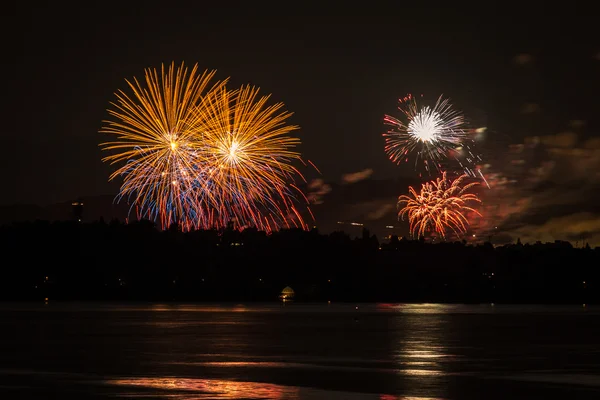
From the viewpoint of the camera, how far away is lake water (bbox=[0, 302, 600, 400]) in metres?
30.2

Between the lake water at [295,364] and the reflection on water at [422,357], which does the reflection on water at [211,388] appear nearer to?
the lake water at [295,364]

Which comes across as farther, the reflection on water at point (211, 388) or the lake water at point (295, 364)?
the lake water at point (295, 364)

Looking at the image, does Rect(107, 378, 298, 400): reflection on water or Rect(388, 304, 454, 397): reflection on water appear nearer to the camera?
Rect(107, 378, 298, 400): reflection on water

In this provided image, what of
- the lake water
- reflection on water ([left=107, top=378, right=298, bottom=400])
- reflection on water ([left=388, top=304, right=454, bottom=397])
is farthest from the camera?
reflection on water ([left=388, top=304, right=454, bottom=397])

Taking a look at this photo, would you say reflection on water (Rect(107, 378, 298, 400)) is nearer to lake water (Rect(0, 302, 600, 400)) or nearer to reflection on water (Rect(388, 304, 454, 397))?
lake water (Rect(0, 302, 600, 400))

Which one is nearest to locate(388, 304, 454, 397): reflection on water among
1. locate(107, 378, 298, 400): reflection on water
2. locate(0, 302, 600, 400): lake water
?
locate(0, 302, 600, 400): lake water

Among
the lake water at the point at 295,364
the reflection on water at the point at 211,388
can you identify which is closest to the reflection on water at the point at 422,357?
the lake water at the point at 295,364

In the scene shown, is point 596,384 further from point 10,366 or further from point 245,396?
point 10,366

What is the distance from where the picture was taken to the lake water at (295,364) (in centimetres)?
3020

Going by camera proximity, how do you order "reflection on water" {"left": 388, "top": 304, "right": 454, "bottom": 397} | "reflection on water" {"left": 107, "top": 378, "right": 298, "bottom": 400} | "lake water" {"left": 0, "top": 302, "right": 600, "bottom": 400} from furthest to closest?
"reflection on water" {"left": 388, "top": 304, "right": 454, "bottom": 397}
"lake water" {"left": 0, "top": 302, "right": 600, "bottom": 400}
"reflection on water" {"left": 107, "top": 378, "right": 298, "bottom": 400}

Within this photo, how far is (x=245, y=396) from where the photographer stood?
2884 cm

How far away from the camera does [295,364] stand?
39.2m

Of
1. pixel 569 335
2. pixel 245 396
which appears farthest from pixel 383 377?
pixel 569 335

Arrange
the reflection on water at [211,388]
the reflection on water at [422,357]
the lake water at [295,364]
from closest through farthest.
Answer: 1. the reflection on water at [211,388]
2. the lake water at [295,364]
3. the reflection on water at [422,357]
